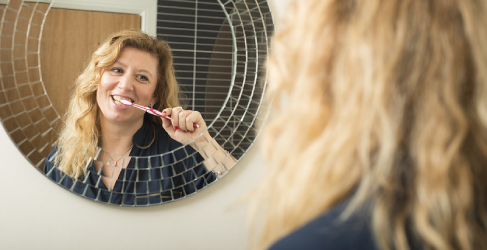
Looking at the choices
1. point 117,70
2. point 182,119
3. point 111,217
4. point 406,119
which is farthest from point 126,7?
point 406,119

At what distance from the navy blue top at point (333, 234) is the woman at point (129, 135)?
1.93ft

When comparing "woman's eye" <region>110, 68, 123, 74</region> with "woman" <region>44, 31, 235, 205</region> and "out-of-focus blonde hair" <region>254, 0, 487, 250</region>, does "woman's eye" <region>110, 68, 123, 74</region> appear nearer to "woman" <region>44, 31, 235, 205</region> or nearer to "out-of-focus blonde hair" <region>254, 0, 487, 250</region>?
"woman" <region>44, 31, 235, 205</region>

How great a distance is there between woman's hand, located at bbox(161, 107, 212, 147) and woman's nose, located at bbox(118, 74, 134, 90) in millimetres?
90

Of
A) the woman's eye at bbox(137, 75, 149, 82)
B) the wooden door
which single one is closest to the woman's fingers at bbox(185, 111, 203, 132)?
the woman's eye at bbox(137, 75, 149, 82)

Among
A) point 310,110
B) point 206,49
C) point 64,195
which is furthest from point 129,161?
point 310,110

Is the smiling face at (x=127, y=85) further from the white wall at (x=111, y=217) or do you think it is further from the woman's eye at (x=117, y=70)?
the white wall at (x=111, y=217)

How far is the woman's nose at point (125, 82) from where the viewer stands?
85cm

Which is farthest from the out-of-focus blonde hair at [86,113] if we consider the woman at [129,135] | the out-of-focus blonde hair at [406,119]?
the out-of-focus blonde hair at [406,119]

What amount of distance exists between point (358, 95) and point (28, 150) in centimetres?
70

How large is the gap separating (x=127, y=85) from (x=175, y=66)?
11 centimetres

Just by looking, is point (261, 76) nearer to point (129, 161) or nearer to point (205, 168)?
point (205, 168)

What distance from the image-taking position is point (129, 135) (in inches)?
34.6

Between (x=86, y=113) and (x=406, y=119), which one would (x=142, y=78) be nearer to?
(x=86, y=113)

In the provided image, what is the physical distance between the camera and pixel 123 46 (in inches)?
33.5
